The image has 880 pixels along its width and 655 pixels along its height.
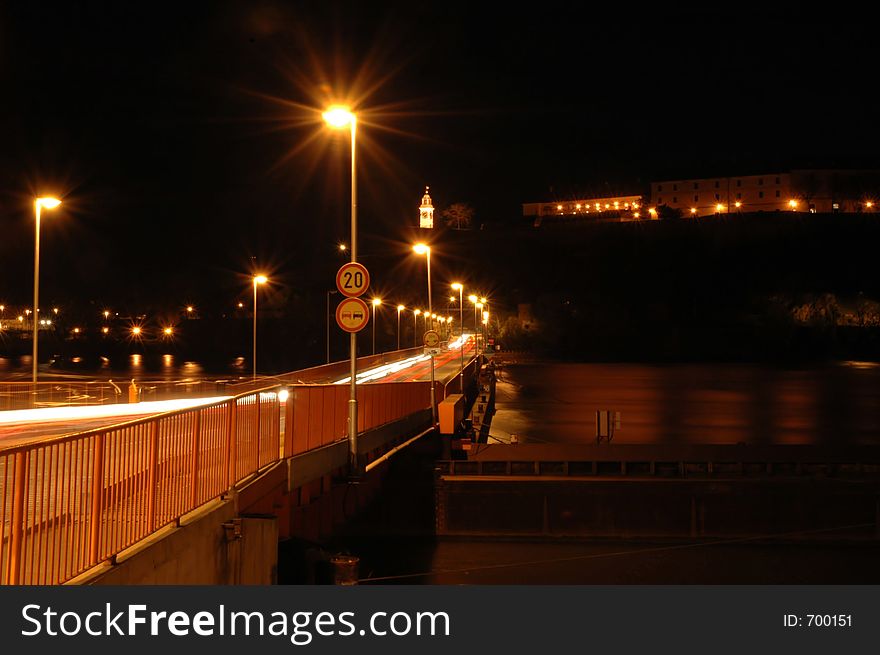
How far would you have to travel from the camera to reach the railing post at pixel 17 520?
5066 millimetres

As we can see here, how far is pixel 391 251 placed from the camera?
170 metres

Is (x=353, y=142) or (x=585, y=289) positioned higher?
(x=585, y=289)

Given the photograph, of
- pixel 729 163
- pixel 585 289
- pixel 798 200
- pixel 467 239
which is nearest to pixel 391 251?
pixel 467 239

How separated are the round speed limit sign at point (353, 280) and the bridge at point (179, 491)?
1.75m

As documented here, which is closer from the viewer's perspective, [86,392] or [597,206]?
[86,392]

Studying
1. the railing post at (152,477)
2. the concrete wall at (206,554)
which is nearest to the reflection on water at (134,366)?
the concrete wall at (206,554)

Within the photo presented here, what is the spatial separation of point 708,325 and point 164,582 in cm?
12348

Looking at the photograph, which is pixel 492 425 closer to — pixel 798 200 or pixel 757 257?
pixel 757 257

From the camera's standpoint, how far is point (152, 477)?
6.88 metres

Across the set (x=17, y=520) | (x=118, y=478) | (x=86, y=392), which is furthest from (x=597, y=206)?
(x=17, y=520)

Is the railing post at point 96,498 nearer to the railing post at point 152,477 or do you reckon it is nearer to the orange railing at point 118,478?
the orange railing at point 118,478

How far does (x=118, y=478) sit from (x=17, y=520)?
53.7 inches

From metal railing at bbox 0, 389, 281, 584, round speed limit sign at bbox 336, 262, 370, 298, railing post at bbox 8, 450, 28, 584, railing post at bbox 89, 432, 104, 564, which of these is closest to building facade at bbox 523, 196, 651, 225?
round speed limit sign at bbox 336, 262, 370, 298

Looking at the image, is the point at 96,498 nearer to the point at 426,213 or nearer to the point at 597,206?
the point at 426,213
